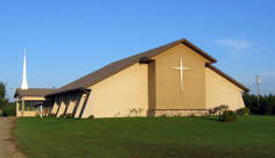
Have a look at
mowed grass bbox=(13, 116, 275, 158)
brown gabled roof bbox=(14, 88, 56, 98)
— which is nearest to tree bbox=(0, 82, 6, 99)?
brown gabled roof bbox=(14, 88, 56, 98)

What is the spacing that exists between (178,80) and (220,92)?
5.82 meters

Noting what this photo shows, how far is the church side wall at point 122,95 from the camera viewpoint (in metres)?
31.0

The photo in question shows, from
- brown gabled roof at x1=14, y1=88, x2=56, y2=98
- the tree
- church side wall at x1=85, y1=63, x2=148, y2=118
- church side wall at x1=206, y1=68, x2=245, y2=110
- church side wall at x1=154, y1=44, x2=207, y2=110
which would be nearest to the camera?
church side wall at x1=85, y1=63, x2=148, y2=118

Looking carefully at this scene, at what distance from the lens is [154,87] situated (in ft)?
104

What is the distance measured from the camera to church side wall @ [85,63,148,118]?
30969 millimetres

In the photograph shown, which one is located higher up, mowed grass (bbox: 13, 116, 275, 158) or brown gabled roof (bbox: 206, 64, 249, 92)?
brown gabled roof (bbox: 206, 64, 249, 92)

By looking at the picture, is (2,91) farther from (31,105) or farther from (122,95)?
(122,95)

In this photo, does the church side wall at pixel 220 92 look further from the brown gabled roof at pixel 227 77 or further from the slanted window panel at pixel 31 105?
the slanted window panel at pixel 31 105

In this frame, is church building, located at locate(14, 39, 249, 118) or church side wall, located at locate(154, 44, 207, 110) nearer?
church building, located at locate(14, 39, 249, 118)

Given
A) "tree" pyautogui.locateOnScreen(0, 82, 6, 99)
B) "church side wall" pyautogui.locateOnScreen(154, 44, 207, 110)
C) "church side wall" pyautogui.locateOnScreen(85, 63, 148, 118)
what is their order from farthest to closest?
"tree" pyautogui.locateOnScreen(0, 82, 6, 99) → "church side wall" pyautogui.locateOnScreen(154, 44, 207, 110) → "church side wall" pyautogui.locateOnScreen(85, 63, 148, 118)

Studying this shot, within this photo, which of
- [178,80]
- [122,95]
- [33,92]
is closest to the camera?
[122,95]

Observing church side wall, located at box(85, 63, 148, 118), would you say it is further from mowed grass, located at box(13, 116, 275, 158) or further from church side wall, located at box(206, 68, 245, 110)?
mowed grass, located at box(13, 116, 275, 158)

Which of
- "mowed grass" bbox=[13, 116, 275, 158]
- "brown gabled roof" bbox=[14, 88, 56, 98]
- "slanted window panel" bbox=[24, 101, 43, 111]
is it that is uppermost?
"brown gabled roof" bbox=[14, 88, 56, 98]

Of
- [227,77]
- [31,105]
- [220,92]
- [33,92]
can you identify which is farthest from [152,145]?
[31,105]
